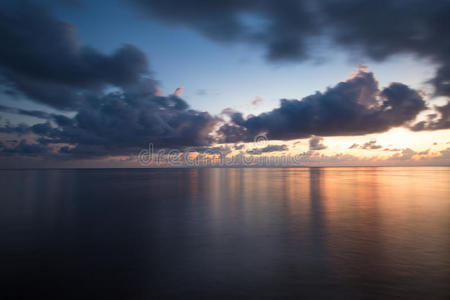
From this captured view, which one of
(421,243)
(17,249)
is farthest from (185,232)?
(421,243)

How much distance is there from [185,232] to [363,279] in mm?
10028

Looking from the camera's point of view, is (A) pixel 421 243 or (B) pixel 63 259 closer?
(B) pixel 63 259

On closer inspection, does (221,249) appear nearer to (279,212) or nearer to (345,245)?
(345,245)

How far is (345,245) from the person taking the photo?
12.8 meters

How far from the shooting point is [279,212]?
22.5m

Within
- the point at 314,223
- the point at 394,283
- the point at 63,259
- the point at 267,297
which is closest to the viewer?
the point at 267,297

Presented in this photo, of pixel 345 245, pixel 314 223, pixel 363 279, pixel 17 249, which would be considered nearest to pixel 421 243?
pixel 345 245

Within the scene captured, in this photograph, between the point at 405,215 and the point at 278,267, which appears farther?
the point at 405,215

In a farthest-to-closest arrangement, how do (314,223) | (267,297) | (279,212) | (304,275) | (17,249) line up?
(279,212) → (314,223) → (17,249) → (304,275) → (267,297)

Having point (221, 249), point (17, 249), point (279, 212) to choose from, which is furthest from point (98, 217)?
point (279, 212)

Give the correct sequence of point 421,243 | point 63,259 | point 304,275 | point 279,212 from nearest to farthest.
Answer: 1. point 304,275
2. point 63,259
3. point 421,243
4. point 279,212

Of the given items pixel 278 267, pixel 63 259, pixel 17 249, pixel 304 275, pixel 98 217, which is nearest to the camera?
pixel 304 275

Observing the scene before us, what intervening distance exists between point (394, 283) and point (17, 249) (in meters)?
16.1

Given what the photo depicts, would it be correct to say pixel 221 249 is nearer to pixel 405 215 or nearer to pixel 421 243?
pixel 421 243
